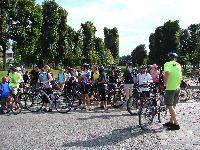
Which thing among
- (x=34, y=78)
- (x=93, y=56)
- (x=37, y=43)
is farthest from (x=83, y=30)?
(x=34, y=78)

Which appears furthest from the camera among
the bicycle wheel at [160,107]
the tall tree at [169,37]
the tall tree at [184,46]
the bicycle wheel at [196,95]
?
the tall tree at [184,46]

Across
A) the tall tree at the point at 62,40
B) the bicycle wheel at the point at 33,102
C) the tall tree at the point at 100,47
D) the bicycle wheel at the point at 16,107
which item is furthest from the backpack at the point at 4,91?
the tall tree at the point at 100,47

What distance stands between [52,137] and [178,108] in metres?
8.13

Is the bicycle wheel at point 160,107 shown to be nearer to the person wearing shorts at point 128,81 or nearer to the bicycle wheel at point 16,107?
the person wearing shorts at point 128,81

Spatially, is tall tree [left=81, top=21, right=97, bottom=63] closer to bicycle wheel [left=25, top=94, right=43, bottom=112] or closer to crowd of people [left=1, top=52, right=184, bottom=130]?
crowd of people [left=1, top=52, right=184, bottom=130]

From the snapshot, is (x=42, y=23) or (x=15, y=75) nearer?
(x=15, y=75)

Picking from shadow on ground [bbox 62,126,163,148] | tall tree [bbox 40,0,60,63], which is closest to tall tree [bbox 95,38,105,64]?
tall tree [bbox 40,0,60,63]

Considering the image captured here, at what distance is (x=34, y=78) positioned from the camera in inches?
888

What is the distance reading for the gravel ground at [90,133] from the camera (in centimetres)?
1004

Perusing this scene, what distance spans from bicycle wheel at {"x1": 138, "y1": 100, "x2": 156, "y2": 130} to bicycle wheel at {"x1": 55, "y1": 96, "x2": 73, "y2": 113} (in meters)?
4.90

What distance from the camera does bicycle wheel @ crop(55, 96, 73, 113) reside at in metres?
16.6

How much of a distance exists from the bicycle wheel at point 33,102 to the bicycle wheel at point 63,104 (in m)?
0.79

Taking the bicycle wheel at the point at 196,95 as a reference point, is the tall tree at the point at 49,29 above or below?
above

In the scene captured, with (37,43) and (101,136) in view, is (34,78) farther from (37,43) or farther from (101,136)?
(37,43)
